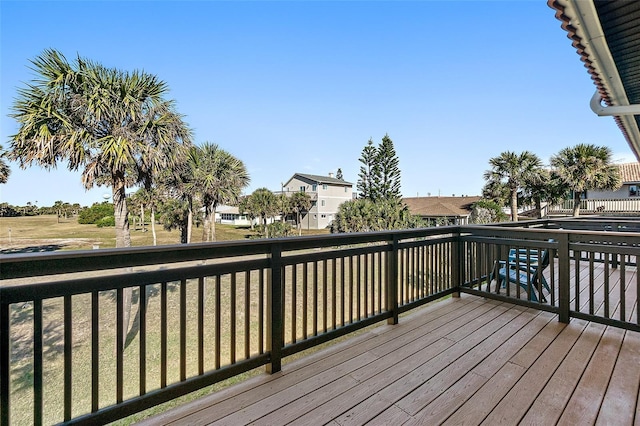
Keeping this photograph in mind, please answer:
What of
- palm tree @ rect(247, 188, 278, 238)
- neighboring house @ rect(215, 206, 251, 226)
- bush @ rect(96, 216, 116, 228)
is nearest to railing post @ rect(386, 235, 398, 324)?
palm tree @ rect(247, 188, 278, 238)

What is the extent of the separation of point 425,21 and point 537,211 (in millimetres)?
18774

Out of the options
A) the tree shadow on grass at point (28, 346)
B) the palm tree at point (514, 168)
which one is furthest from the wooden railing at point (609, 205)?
the tree shadow on grass at point (28, 346)

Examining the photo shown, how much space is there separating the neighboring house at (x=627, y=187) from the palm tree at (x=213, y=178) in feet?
76.3

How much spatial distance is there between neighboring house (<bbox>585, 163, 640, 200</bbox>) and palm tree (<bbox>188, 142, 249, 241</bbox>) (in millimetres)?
23270

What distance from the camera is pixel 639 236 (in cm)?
253

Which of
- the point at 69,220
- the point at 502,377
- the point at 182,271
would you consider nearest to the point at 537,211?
the point at 502,377

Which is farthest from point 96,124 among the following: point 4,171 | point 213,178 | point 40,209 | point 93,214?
point 93,214

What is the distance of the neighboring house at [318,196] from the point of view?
3238cm

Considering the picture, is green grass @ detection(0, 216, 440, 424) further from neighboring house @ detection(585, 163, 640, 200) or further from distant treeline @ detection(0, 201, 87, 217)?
neighboring house @ detection(585, 163, 640, 200)

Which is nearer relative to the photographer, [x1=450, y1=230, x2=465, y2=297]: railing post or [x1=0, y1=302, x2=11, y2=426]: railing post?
[x1=0, y1=302, x2=11, y2=426]: railing post

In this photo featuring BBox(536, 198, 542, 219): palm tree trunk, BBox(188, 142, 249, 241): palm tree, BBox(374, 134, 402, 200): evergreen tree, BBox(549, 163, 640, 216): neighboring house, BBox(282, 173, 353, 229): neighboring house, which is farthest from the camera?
BBox(282, 173, 353, 229): neighboring house

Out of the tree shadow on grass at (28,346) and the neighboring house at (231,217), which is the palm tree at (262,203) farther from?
the tree shadow on grass at (28,346)

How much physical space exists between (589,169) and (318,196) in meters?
21.6

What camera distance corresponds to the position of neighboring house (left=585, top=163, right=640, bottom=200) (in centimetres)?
1962
